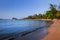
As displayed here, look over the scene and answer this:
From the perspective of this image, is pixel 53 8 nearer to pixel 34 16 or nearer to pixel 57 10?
pixel 57 10

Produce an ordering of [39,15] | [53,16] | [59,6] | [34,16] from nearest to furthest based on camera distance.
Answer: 1. [59,6]
2. [53,16]
3. [39,15]
4. [34,16]

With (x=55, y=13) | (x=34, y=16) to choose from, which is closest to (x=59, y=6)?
(x=55, y=13)

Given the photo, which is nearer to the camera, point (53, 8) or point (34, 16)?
point (53, 8)

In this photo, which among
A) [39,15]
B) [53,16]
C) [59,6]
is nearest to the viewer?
[59,6]

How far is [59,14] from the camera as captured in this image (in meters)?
90.6

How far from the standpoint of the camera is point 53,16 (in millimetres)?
96562

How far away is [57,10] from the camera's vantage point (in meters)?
98.9

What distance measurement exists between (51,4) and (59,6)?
1007cm

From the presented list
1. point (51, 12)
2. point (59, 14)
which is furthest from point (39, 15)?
point (59, 14)

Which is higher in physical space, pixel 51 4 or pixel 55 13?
pixel 51 4

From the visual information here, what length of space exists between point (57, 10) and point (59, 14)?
8.99m

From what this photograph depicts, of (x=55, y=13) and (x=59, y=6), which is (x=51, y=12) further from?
(x=59, y=6)

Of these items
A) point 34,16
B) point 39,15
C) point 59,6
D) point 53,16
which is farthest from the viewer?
point 34,16

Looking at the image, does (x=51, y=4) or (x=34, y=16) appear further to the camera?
(x=34, y=16)
